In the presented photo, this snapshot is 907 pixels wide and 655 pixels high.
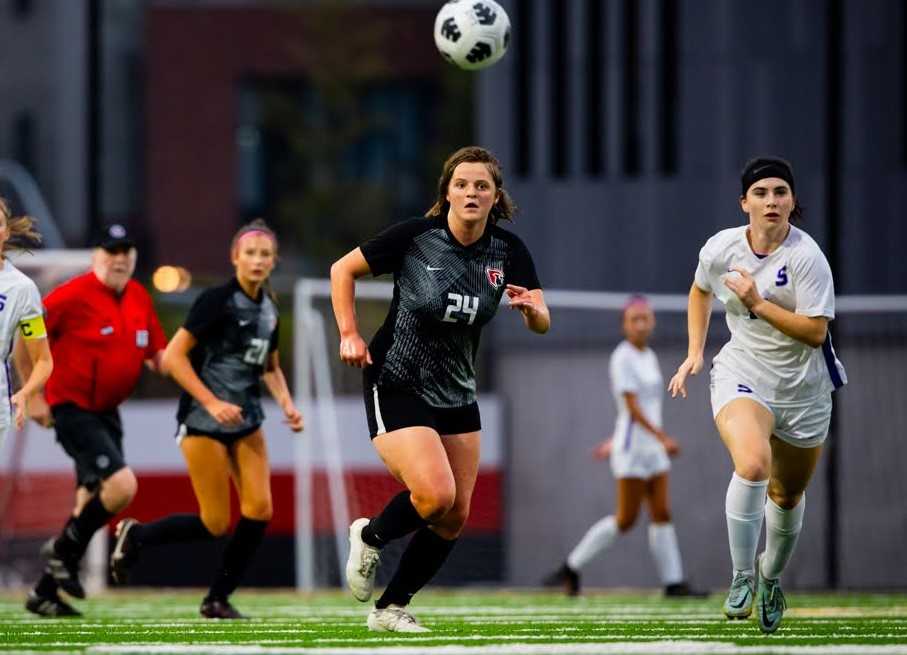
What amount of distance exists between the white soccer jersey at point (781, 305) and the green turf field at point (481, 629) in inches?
45.6

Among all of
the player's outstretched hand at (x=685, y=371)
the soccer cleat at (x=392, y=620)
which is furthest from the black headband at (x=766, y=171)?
the soccer cleat at (x=392, y=620)

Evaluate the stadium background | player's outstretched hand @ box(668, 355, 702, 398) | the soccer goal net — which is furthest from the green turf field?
the stadium background

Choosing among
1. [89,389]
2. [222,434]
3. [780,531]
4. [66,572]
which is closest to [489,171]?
[780,531]

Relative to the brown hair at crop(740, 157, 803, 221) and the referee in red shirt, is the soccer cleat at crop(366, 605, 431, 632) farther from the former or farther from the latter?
the referee in red shirt

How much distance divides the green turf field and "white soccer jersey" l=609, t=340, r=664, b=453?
4.04 ft

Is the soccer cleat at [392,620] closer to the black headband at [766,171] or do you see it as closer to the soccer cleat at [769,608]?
the soccer cleat at [769,608]

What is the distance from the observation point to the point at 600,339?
62.4 ft

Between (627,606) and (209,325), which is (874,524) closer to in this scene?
(627,606)

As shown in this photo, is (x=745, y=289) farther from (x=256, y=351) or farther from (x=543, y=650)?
(x=256, y=351)

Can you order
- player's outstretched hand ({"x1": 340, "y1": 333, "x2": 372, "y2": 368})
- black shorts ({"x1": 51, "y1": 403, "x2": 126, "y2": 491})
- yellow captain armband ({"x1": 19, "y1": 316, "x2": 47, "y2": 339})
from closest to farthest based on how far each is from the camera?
player's outstretched hand ({"x1": 340, "y1": 333, "x2": 372, "y2": 368}) → yellow captain armband ({"x1": 19, "y1": 316, "x2": 47, "y2": 339}) → black shorts ({"x1": 51, "y1": 403, "x2": 126, "y2": 491})

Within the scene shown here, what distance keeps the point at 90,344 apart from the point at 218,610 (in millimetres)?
1764

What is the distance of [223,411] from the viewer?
10570mm

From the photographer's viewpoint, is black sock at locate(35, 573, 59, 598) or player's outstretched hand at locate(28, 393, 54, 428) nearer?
black sock at locate(35, 573, 59, 598)

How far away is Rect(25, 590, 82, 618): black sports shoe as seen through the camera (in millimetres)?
11430
